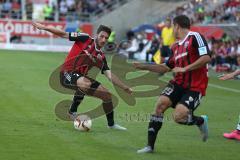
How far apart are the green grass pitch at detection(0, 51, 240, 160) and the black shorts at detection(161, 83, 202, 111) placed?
2.57 feet

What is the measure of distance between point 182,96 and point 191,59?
0.56 metres

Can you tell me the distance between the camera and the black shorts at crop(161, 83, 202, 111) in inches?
351

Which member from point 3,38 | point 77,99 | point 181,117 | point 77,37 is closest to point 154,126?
point 181,117

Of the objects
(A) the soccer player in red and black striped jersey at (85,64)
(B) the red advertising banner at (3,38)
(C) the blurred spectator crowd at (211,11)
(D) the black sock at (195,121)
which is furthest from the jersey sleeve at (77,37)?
(B) the red advertising banner at (3,38)

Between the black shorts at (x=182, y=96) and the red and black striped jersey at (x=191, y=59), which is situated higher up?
the red and black striped jersey at (x=191, y=59)

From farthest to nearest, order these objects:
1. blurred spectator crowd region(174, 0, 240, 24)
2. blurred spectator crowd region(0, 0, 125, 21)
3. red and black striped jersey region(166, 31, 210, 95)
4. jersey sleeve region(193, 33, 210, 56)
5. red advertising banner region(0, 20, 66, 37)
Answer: blurred spectator crowd region(0, 0, 125, 21)
red advertising banner region(0, 20, 66, 37)
blurred spectator crowd region(174, 0, 240, 24)
red and black striped jersey region(166, 31, 210, 95)
jersey sleeve region(193, 33, 210, 56)

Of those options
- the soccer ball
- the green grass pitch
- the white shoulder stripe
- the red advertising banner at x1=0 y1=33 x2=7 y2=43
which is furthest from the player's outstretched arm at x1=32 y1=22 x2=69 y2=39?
the red advertising banner at x1=0 y1=33 x2=7 y2=43

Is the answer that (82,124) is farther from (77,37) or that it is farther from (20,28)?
(20,28)

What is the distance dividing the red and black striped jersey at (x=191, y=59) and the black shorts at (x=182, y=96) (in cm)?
6

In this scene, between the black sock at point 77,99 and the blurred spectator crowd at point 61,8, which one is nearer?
the black sock at point 77,99

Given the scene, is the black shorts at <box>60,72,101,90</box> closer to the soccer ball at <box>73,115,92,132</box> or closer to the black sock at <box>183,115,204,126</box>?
the soccer ball at <box>73,115,92,132</box>

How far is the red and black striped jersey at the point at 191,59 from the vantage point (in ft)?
29.3

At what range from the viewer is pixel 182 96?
9047mm

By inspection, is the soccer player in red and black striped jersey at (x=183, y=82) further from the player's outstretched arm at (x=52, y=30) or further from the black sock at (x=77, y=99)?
the black sock at (x=77, y=99)
